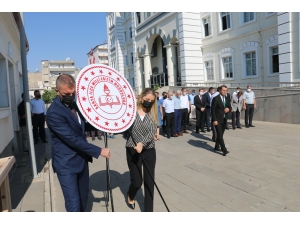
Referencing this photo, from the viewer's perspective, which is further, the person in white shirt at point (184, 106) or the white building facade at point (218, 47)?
the white building facade at point (218, 47)

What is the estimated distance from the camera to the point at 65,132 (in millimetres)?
2783

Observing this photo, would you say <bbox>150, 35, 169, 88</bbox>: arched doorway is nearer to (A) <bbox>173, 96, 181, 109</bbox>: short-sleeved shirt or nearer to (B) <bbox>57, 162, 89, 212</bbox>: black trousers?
(A) <bbox>173, 96, 181, 109</bbox>: short-sleeved shirt

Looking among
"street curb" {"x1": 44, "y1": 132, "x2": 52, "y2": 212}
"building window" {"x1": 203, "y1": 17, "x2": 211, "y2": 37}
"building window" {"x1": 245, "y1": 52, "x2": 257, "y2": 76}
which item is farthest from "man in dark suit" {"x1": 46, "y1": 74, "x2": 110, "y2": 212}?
"building window" {"x1": 203, "y1": 17, "x2": 211, "y2": 37}

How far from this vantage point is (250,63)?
1678 cm

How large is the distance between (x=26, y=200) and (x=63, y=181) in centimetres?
213

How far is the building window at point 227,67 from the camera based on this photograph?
1823cm

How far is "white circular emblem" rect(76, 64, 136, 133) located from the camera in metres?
2.88

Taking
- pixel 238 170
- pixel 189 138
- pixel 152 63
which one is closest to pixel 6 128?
pixel 238 170

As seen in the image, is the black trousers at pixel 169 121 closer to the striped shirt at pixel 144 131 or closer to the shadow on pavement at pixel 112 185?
the shadow on pavement at pixel 112 185

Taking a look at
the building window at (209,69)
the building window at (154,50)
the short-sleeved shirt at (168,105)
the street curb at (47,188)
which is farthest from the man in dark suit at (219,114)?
the building window at (154,50)

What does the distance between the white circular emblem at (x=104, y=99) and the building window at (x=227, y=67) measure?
16229mm

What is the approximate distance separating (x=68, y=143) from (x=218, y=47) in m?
17.9

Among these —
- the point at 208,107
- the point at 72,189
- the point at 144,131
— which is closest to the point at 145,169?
the point at 144,131

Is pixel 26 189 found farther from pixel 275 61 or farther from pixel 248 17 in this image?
pixel 248 17
